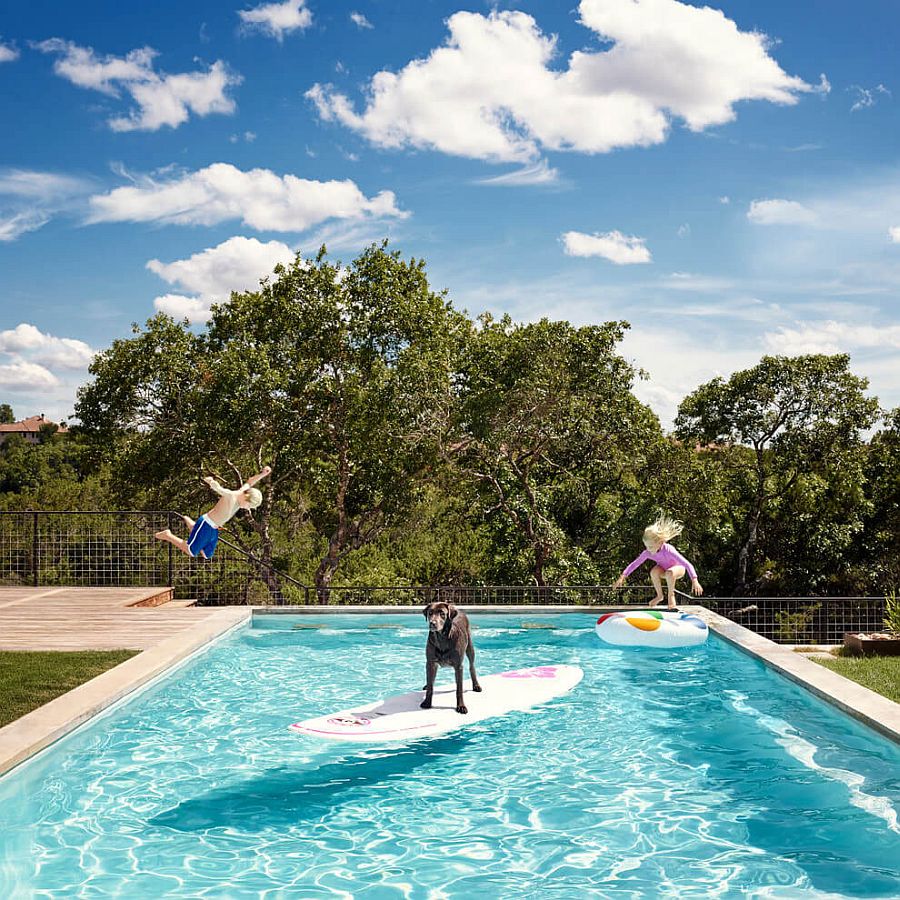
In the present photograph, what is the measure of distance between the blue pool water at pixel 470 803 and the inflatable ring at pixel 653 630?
2243 mm

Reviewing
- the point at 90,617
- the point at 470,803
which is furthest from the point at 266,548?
the point at 470,803

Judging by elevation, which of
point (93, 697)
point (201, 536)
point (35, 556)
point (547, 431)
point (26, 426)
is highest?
point (26, 426)

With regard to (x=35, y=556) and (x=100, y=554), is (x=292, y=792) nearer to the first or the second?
(x=100, y=554)

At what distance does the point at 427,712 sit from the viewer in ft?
27.2

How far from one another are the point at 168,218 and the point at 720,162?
15844mm

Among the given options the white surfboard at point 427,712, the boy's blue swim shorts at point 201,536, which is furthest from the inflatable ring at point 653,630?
the boy's blue swim shorts at point 201,536

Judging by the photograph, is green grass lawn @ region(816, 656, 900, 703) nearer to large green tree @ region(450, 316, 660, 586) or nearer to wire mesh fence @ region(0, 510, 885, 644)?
wire mesh fence @ region(0, 510, 885, 644)

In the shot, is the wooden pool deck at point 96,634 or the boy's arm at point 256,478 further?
the boy's arm at point 256,478

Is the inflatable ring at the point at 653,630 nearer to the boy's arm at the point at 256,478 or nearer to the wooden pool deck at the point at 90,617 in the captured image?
the boy's arm at the point at 256,478

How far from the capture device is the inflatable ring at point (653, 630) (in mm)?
12586

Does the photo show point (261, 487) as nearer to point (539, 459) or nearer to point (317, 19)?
point (539, 459)

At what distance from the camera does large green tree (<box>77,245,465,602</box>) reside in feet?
65.2

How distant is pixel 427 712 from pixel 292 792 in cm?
175

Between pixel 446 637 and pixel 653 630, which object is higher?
pixel 446 637
